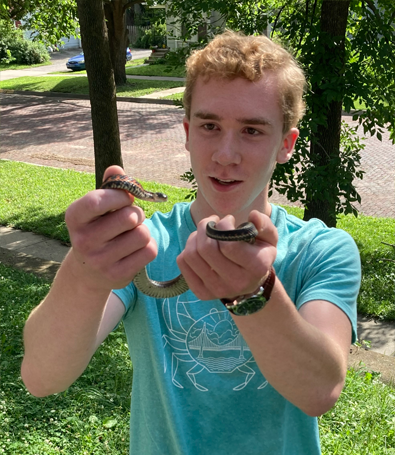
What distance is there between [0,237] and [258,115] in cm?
848

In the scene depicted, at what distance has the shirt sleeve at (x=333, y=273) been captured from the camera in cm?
197

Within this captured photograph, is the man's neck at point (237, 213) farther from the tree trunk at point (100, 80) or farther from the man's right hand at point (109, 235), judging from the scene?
the tree trunk at point (100, 80)

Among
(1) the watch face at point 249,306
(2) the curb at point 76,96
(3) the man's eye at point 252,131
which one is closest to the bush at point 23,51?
(2) the curb at point 76,96

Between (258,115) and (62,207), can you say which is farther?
(62,207)

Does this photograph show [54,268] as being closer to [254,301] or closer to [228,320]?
[228,320]

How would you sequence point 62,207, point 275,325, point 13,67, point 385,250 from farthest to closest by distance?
1. point 13,67
2. point 62,207
3. point 385,250
4. point 275,325

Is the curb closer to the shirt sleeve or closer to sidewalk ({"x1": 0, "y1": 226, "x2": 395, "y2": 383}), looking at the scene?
sidewalk ({"x1": 0, "y1": 226, "x2": 395, "y2": 383})

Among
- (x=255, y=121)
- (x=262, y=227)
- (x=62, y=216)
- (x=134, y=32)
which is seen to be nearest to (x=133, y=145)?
(x=62, y=216)

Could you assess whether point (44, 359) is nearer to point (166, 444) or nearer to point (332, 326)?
point (166, 444)

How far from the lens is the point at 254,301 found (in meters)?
1.48

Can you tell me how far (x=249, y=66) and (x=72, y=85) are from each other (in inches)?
1177

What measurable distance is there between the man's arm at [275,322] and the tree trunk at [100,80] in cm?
711

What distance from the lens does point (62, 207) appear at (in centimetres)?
1108

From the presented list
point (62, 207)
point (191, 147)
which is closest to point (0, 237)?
point (62, 207)
